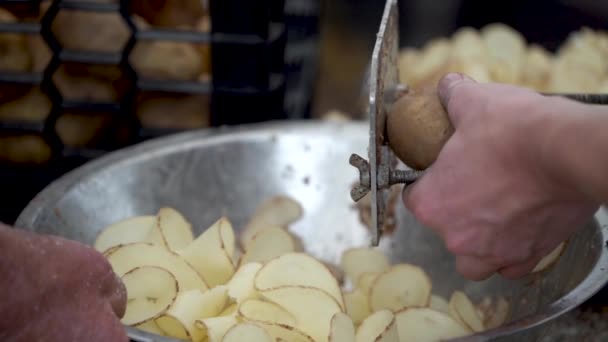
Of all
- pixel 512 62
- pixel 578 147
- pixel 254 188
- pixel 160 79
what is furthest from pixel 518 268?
pixel 512 62

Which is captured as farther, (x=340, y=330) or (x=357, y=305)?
(x=357, y=305)

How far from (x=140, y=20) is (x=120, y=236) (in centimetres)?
31

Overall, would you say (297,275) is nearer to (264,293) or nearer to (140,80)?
(264,293)

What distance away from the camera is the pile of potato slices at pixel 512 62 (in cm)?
105

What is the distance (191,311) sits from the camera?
0.57 m

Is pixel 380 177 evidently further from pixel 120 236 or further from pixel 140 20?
pixel 140 20

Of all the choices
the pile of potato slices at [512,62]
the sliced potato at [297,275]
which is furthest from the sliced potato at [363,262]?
the pile of potato slices at [512,62]

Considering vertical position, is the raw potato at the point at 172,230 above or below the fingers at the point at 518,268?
below

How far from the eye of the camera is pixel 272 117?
35.8 inches

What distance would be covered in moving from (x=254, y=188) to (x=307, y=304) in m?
0.24

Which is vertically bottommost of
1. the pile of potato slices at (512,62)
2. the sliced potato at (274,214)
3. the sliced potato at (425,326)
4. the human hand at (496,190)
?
the sliced potato at (274,214)

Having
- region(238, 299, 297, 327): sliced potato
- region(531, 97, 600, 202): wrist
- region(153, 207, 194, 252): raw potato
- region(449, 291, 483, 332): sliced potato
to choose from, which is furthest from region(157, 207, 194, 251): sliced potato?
region(531, 97, 600, 202): wrist

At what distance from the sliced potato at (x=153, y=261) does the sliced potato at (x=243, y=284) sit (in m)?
0.03

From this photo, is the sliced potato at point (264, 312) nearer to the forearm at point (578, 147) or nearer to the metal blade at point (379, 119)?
the metal blade at point (379, 119)
